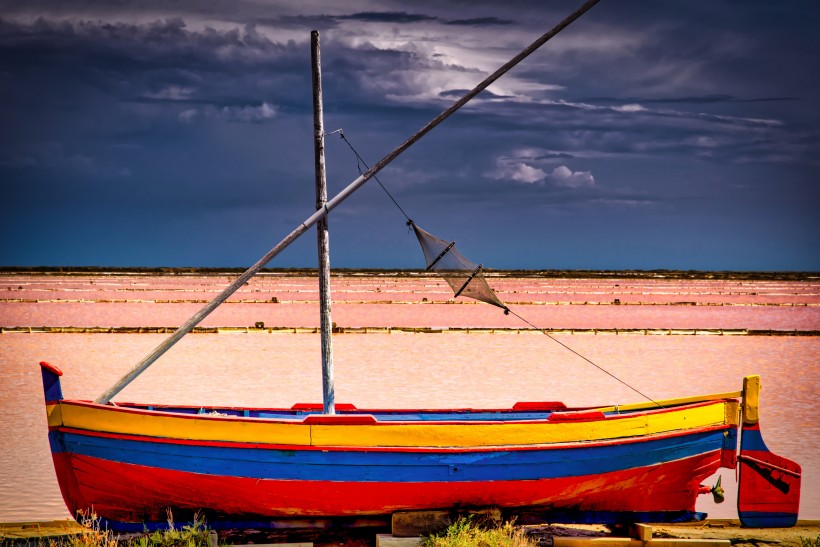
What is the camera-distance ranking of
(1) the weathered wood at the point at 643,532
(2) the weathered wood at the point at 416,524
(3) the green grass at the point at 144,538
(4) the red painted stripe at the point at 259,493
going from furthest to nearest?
(1) the weathered wood at the point at 643,532 < (2) the weathered wood at the point at 416,524 < (4) the red painted stripe at the point at 259,493 < (3) the green grass at the point at 144,538

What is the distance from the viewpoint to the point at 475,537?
7457 mm

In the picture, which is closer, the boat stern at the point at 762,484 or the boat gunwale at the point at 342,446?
the boat gunwale at the point at 342,446

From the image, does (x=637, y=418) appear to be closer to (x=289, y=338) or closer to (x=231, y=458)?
(x=231, y=458)

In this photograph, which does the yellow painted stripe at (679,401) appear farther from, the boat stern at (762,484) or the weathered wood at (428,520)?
the weathered wood at (428,520)

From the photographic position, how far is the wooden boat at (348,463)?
7492 millimetres

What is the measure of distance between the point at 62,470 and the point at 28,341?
19.7m

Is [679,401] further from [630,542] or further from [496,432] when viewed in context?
[496,432]

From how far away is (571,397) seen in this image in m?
16.7

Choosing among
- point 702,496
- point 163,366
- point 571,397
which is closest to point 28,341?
point 163,366

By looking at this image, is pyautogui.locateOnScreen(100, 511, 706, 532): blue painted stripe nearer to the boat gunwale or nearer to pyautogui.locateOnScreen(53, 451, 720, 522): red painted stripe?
pyautogui.locateOnScreen(53, 451, 720, 522): red painted stripe

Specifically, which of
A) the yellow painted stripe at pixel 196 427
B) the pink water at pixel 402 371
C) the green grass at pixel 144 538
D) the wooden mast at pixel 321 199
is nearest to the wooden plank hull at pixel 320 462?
the yellow painted stripe at pixel 196 427

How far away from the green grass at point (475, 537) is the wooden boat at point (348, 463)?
9.4 inches

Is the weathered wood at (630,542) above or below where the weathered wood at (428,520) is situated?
below

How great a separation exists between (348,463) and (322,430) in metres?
0.42
